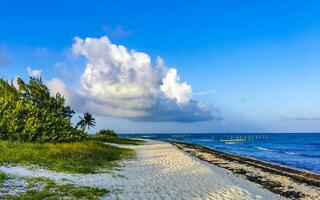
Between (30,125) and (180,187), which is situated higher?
(30,125)

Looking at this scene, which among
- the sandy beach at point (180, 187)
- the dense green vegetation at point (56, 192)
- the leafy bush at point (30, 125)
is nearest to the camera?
the dense green vegetation at point (56, 192)

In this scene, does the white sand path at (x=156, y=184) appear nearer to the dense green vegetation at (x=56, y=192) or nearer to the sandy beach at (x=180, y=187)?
the sandy beach at (x=180, y=187)

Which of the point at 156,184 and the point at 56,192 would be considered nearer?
the point at 56,192

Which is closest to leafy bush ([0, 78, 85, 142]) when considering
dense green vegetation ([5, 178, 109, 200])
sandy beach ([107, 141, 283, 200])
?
sandy beach ([107, 141, 283, 200])

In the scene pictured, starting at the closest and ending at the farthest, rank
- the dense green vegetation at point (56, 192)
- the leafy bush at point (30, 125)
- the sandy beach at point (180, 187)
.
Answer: the dense green vegetation at point (56, 192)
the sandy beach at point (180, 187)
the leafy bush at point (30, 125)

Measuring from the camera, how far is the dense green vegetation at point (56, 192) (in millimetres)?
12148

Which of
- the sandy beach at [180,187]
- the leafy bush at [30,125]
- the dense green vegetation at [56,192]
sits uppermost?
the leafy bush at [30,125]

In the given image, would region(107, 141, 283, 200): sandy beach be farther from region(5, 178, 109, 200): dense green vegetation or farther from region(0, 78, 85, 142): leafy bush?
region(0, 78, 85, 142): leafy bush

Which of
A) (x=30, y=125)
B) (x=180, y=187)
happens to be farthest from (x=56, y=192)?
(x=30, y=125)

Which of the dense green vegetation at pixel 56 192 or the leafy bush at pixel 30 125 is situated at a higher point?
the leafy bush at pixel 30 125

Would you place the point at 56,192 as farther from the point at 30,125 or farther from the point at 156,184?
the point at 30,125

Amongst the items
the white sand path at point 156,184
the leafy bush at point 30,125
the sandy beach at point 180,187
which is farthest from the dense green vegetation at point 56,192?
the leafy bush at point 30,125

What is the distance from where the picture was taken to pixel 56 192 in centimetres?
1302

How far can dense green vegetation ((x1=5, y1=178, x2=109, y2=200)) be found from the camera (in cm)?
1215
